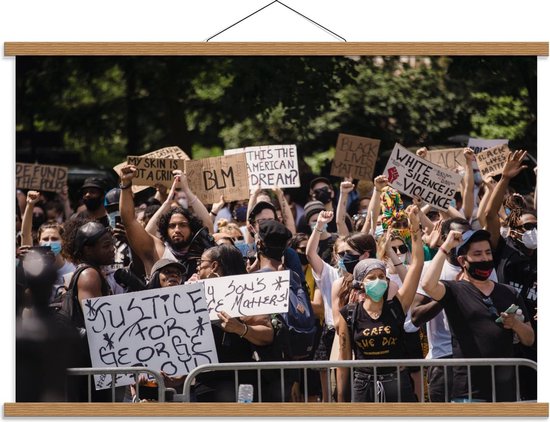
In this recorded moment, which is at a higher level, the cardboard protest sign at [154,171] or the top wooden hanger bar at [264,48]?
the top wooden hanger bar at [264,48]

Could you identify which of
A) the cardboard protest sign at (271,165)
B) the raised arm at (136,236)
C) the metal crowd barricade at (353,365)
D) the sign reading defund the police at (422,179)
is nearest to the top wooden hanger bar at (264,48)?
the raised arm at (136,236)

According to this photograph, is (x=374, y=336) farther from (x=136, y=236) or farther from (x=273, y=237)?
(x=136, y=236)

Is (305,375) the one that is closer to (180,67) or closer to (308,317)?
(308,317)

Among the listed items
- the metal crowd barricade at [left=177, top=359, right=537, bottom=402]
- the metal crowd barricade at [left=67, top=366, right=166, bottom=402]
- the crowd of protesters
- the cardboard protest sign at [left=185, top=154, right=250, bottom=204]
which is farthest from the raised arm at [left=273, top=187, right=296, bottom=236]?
the metal crowd barricade at [left=67, top=366, right=166, bottom=402]

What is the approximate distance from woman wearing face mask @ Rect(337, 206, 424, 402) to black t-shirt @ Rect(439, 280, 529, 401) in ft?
1.22

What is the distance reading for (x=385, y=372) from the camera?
27.7ft

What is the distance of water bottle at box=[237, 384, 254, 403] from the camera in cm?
856

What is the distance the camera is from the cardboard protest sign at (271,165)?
1079cm

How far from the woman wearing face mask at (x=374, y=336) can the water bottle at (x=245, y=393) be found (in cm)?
61

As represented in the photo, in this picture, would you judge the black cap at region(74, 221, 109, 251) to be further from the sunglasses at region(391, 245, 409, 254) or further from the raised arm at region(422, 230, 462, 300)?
the raised arm at region(422, 230, 462, 300)

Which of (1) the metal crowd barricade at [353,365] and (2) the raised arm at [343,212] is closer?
(1) the metal crowd barricade at [353,365]

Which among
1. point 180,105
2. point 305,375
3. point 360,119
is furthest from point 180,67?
point 305,375

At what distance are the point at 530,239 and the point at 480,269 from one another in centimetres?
96

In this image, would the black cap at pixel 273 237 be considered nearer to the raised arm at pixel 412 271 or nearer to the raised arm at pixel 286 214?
the raised arm at pixel 412 271
